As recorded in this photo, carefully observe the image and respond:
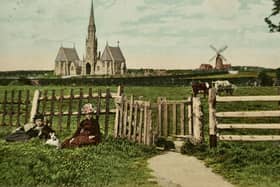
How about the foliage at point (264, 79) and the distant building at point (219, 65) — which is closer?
the foliage at point (264, 79)

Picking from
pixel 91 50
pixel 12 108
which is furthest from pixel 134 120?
pixel 12 108

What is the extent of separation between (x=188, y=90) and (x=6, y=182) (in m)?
11.9

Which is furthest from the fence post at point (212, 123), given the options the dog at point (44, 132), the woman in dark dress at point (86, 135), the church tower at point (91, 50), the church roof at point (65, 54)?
the dog at point (44, 132)

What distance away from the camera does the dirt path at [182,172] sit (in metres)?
7.91

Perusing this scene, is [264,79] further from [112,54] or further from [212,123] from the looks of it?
[112,54]

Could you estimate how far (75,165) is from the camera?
8664 millimetres

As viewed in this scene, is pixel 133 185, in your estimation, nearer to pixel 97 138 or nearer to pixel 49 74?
pixel 97 138

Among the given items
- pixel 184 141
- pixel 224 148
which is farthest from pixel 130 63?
pixel 224 148

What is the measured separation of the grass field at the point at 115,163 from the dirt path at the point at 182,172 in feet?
0.67

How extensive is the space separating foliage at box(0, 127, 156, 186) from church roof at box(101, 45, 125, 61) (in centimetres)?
214

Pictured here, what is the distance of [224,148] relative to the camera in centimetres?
1023

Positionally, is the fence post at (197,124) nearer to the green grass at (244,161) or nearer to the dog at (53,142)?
the green grass at (244,161)

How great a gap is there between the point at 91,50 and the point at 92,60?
79cm

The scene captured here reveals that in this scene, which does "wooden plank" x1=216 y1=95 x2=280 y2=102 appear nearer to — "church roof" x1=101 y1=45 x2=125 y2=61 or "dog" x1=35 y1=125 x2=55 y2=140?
"church roof" x1=101 y1=45 x2=125 y2=61
